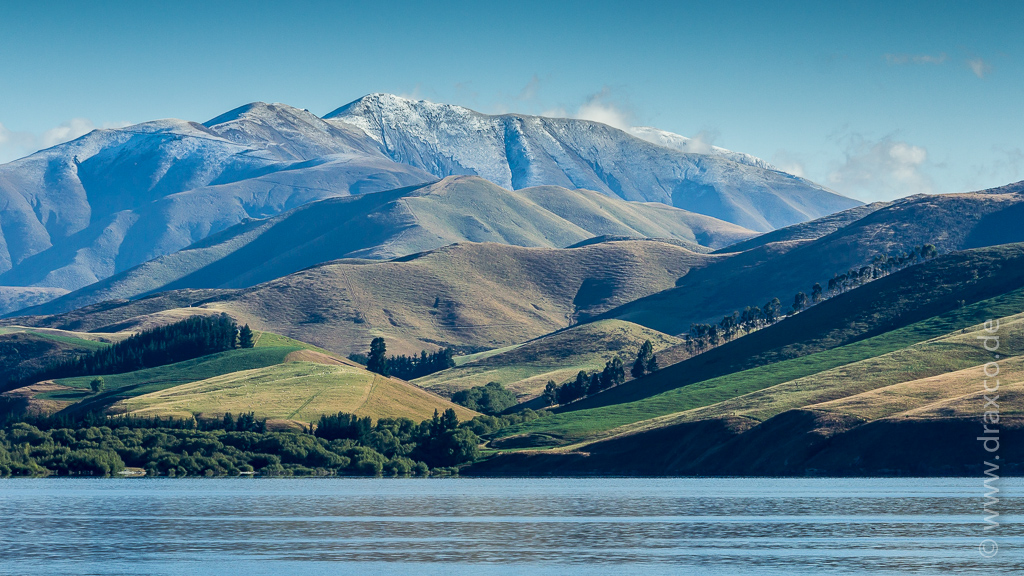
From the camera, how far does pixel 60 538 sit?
93.4m

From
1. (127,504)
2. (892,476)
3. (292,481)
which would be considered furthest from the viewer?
(292,481)

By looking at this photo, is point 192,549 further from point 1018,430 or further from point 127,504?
point 1018,430

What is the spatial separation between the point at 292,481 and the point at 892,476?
95832mm

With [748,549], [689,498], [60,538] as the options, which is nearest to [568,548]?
[748,549]

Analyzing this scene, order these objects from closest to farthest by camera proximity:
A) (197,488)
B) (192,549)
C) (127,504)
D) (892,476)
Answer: (192,549)
(127,504)
(197,488)
(892,476)

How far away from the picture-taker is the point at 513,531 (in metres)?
103

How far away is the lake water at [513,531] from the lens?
261ft

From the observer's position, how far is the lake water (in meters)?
79.4

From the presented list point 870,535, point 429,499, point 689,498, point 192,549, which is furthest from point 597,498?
point 192,549

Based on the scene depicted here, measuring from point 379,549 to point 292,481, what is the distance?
4492 inches

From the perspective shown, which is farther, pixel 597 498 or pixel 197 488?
pixel 197 488

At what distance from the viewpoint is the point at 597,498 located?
482ft

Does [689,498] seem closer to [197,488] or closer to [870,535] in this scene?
[870,535]

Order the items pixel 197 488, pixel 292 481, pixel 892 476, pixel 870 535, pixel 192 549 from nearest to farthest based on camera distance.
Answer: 1. pixel 192 549
2. pixel 870 535
3. pixel 197 488
4. pixel 892 476
5. pixel 292 481
